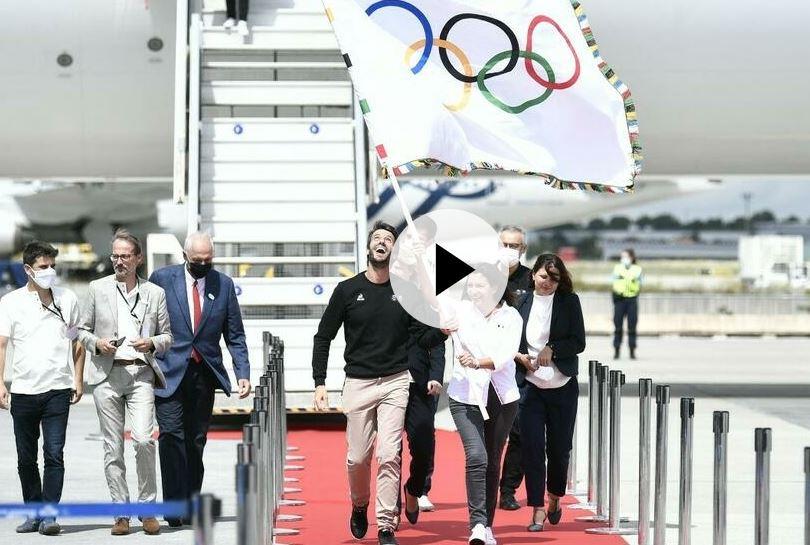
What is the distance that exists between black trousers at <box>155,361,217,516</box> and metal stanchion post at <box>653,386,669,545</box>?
99.5 inches

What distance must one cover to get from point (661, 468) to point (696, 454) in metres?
4.40

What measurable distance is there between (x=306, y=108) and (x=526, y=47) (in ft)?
18.6

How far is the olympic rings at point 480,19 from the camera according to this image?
28.4ft

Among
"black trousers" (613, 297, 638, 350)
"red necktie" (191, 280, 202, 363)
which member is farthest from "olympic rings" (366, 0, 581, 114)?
"black trousers" (613, 297, 638, 350)

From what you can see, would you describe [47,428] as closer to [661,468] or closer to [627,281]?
[661,468]

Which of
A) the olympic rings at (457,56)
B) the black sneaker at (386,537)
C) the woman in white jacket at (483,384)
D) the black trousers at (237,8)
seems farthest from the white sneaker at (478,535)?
the black trousers at (237,8)

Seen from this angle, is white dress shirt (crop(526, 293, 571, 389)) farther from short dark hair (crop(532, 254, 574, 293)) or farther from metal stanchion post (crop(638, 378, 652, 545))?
metal stanchion post (crop(638, 378, 652, 545))

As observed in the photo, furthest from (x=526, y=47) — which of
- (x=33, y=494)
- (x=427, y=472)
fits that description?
(x=33, y=494)

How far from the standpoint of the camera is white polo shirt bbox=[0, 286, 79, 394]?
7746 millimetres

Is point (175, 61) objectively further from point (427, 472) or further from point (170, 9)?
point (427, 472)

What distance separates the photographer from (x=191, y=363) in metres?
8.00

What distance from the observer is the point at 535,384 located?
804 centimetres

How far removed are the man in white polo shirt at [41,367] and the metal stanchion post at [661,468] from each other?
3.20m
